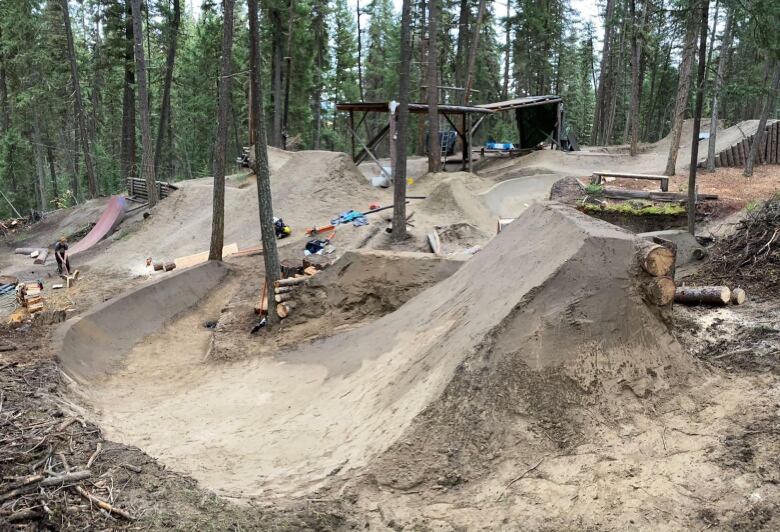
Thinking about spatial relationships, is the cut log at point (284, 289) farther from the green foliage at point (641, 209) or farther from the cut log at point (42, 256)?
the cut log at point (42, 256)

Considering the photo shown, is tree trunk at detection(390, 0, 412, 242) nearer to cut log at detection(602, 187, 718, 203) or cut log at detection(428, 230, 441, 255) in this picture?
cut log at detection(428, 230, 441, 255)

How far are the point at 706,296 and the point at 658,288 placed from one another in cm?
249

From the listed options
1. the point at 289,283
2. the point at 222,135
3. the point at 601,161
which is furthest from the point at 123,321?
the point at 601,161

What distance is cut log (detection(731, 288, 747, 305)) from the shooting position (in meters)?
8.31

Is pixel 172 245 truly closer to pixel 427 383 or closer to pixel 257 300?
pixel 257 300

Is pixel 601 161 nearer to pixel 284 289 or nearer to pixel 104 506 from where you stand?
pixel 284 289

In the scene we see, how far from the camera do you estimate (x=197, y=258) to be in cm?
1858

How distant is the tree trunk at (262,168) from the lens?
1216cm

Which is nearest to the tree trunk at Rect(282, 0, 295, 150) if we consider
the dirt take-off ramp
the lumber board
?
the lumber board

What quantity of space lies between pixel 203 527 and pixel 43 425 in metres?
2.87

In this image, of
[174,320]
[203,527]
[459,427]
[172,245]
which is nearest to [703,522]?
[459,427]

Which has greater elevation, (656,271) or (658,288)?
(656,271)

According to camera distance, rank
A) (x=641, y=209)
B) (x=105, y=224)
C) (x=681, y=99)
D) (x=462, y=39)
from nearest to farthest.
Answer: (x=641, y=209) < (x=681, y=99) < (x=105, y=224) < (x=462, y=39)

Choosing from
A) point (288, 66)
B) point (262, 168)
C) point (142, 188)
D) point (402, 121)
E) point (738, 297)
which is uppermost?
point (288, 66)
